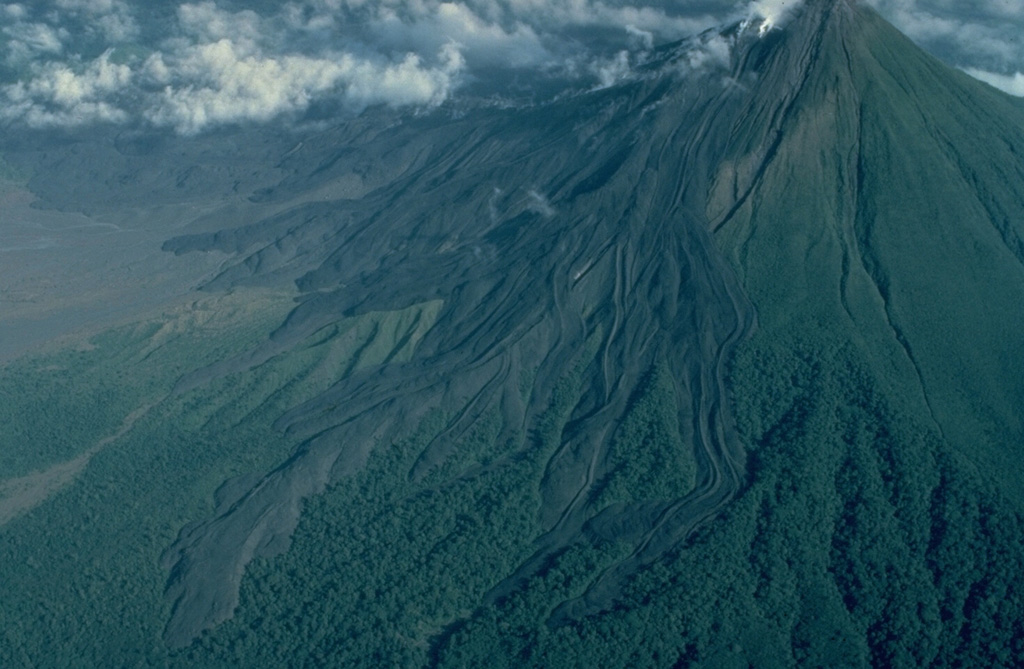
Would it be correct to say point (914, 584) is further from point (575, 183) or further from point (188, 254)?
point (188, 254)

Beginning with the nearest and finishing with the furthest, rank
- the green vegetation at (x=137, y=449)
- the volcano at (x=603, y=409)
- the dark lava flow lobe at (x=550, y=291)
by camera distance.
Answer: the volcano at (x=603, y=409), the green vegetation at (x=137, y=449), the dark lava flow lobe at (x=550, y=291)

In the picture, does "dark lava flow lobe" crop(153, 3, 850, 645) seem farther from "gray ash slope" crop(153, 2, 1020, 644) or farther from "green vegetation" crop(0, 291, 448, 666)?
"green vegetation" crop(0, 291, 448, 666)

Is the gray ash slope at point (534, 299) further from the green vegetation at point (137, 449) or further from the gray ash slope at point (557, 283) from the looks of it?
the green vegetation at point (137, 449)

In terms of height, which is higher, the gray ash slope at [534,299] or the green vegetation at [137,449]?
the gray ash slope at [534,299]

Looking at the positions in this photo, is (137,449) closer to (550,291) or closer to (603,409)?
(550,291)

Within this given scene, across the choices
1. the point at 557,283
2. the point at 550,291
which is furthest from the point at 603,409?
the point at 557,283

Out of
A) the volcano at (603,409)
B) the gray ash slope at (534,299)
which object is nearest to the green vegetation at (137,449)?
the volcano at (603,409)
